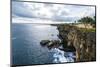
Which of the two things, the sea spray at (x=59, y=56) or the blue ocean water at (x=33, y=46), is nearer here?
the blue ocean water at (x=33, y=46)

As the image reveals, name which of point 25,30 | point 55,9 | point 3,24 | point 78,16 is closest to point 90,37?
point 78,16

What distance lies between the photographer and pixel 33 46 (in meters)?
2.68

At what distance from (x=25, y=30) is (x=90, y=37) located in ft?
3.24

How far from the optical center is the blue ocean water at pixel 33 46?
259cm

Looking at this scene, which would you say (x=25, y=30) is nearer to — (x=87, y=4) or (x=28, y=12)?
(x=28, y=12)

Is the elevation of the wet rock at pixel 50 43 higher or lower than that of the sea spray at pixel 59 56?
higher

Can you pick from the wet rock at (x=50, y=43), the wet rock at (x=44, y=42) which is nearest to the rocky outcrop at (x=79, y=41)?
the wet rock at (x=50, y=43)

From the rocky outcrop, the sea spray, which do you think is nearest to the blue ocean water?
the sea spray

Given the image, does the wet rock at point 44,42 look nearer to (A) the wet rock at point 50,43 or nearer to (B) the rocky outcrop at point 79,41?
(A) the wet rock at point 50,43

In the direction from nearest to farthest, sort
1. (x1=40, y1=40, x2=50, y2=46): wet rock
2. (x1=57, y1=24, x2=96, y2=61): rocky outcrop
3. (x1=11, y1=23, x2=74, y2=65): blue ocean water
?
(x1=11, y1=23, x2=74, y2=65): blue ocean water < (x1=40, y1=40, x2=50, y2=46): wet rock < (x1=57, y1=24, x2=96, y2=61): rocky outcrop

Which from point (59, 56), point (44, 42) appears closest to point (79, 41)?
point (59, 56)

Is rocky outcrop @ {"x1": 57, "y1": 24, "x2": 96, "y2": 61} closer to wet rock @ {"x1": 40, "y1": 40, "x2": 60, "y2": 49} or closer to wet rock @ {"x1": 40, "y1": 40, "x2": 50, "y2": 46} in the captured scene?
wet rock @ {"x1": 40, "y1": 40, "x2": 60, "y2": 49}

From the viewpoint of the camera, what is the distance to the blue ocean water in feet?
8.49

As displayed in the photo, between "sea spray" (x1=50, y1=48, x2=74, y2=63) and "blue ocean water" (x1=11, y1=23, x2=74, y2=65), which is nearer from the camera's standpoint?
"blue ocean water" (x1=11, y1=23, x2=74, y2=65)
